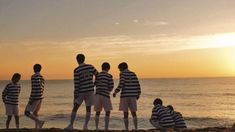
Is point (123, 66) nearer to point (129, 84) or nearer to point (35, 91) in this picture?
point (129, 84)

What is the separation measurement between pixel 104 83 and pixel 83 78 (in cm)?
85

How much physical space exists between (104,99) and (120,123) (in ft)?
67.3

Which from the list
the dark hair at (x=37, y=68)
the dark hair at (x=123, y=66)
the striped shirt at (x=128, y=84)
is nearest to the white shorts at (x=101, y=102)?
the striped shirt at (x=128, y=84)

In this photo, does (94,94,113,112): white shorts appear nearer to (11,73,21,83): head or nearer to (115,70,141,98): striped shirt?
(115,70,141,98): striped shirt

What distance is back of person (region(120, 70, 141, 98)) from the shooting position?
1266cm

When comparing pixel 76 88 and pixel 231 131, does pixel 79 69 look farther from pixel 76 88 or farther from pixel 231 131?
pixel 231 131

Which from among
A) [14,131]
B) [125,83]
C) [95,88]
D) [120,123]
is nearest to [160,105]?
[125,83]

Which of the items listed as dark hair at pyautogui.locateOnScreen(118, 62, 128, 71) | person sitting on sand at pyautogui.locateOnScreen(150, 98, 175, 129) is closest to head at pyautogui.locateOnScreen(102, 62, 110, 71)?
dark hair at pyautogui.locateOnScreen(118, 62, 128, 71)

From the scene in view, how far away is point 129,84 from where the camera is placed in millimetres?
12695

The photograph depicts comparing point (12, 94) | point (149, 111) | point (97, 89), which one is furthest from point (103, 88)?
point (149, 111)

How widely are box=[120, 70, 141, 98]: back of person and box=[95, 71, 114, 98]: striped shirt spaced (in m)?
0.41

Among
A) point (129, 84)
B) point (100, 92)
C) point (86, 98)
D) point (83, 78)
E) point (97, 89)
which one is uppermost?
point (83, 78)

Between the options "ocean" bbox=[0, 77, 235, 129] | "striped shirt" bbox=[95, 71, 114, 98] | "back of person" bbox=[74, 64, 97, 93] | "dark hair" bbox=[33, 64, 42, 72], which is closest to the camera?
"back of person" bbox=[74, 64, 97, 93]

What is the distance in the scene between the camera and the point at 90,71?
12086mm
